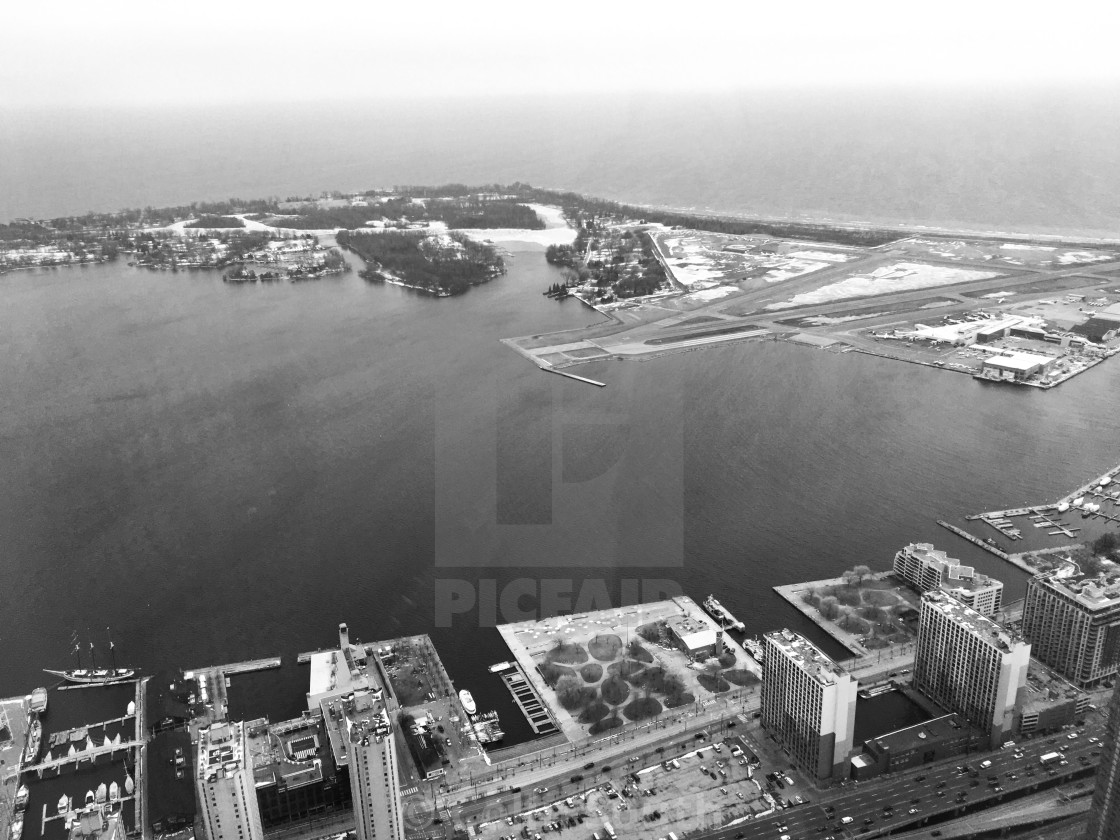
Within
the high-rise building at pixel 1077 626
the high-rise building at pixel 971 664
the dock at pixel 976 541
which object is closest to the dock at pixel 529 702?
the high-rise building at pixel 971 664

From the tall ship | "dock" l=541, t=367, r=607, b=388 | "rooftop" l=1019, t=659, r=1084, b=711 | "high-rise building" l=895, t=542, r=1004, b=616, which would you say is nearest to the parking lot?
"rooftop" l=1019, t=659, r=1084, b=711

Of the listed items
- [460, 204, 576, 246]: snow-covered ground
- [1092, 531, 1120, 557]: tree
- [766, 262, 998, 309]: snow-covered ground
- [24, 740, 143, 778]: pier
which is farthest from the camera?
[460, 204, 576, 246]: snow-covered ground

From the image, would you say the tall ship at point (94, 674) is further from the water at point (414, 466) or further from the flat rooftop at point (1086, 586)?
the flat rooftop at point (1086, 586)

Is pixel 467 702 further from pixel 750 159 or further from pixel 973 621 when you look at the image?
pixel 750 159

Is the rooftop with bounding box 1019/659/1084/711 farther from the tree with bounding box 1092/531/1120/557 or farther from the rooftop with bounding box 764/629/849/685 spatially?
the tree with bounding box 1092/531/1120/557

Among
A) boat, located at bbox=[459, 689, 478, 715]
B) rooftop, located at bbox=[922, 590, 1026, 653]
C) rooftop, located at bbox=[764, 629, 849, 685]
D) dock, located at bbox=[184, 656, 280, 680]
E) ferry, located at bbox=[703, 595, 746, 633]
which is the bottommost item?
dock, located at bbox=[184, 656, 280, 680]

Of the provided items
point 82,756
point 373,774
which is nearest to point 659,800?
point 373,774
